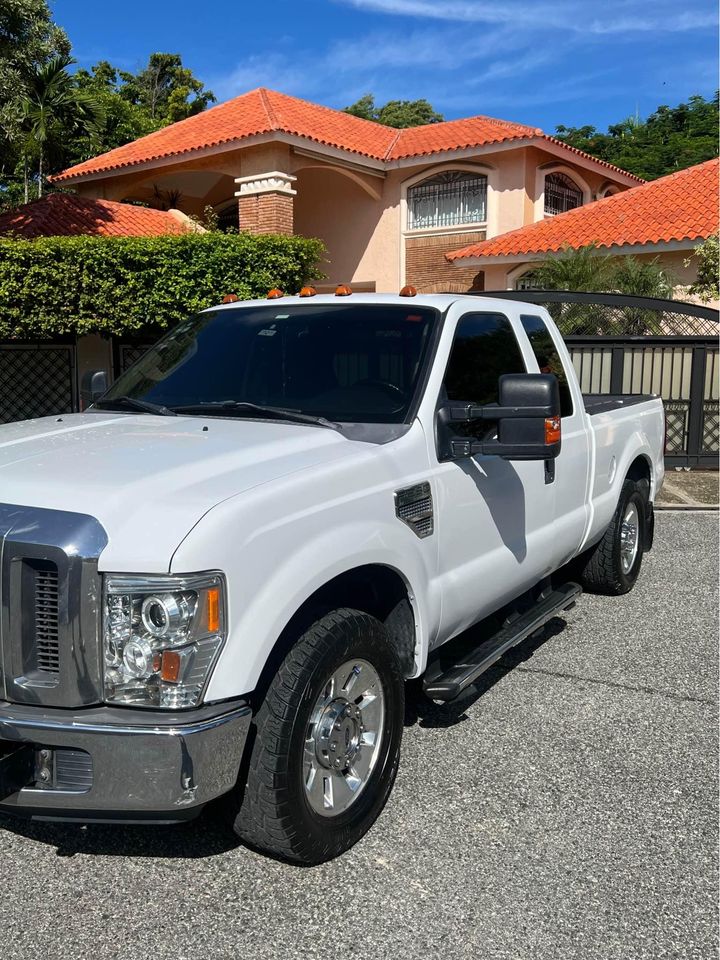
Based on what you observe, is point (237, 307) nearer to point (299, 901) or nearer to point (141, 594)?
point (141, 594)

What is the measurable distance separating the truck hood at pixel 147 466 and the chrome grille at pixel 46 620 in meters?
0.18

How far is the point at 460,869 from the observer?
307cm

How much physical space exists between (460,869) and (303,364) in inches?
86.2

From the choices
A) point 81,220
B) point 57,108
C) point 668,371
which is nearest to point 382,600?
point 668,371

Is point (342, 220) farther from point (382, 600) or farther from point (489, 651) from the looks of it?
point (382, 600)

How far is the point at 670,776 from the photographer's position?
12.4ft

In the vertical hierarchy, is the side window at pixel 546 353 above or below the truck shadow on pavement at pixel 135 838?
above

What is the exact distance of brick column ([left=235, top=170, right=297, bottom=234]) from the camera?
21.7 meters

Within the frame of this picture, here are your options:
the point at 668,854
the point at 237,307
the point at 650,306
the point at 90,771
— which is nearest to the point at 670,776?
the point at 668,854

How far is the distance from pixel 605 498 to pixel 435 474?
2.43 metres

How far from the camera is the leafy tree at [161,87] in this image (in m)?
47.3

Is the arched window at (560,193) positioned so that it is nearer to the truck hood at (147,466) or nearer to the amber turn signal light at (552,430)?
the amber turn signal light at (552,430)

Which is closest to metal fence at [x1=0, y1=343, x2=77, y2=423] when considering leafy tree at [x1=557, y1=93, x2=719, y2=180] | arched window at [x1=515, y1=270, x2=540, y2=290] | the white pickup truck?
arched window at [x1=515, y1=270, x2=540, y2=290]

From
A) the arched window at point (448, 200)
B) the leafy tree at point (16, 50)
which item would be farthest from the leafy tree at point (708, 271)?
the leafy tree at point (16, 50)
